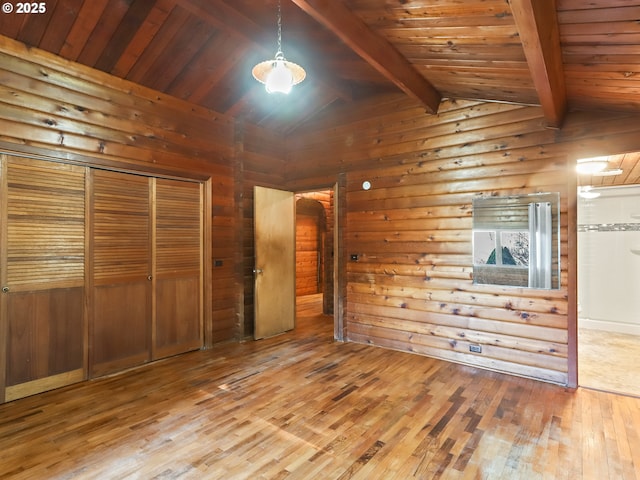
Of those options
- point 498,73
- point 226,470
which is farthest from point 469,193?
point 226,470

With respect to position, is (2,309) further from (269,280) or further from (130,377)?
(269,280)

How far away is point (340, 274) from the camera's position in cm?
452

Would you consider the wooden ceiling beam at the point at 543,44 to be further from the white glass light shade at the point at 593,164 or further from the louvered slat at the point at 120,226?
the louvered slat at the point at 120,226

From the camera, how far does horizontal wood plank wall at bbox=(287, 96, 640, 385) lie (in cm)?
311

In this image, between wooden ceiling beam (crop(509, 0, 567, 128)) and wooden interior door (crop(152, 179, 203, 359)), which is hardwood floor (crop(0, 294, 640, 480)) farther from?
wooden ceiling beam (crop(509, 0, 567, 128))

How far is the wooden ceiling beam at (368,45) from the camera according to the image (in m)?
2.23

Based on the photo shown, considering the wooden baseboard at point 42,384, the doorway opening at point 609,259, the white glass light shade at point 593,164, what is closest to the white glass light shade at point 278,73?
the wooden baseboard at point 42,384

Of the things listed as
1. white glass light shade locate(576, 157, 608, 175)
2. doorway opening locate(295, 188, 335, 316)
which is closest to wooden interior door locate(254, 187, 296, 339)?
doorway opening locate(295, 188, 335, 316)

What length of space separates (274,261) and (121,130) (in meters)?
2.37

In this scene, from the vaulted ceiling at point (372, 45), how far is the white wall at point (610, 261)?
3129 millimetres

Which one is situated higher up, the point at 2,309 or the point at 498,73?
the point at 498,73

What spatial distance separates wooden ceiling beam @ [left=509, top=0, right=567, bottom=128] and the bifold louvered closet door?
11.5 feet

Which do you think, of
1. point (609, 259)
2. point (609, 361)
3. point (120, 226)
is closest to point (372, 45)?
point (120, 226)

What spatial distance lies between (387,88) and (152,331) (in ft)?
12.8
